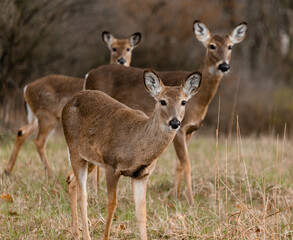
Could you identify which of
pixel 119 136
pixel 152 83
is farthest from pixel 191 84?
pixel 119 136

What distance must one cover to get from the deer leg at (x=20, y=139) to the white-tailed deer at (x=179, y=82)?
1.49 meters

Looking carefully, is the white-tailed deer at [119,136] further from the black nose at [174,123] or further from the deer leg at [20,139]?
the deer leg at [20,139]

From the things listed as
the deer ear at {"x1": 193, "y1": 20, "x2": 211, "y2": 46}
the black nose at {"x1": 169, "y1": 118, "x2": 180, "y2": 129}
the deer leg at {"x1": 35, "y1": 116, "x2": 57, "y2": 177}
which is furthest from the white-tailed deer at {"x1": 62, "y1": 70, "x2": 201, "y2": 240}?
Result: the deer leg at {"x1": 35, "y1": 116, "x2": 57, "y2": 177}

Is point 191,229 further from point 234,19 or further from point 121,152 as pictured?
point 234,19

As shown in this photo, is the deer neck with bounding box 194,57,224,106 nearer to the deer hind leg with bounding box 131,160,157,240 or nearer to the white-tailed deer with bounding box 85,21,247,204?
the white-tailed deer with bounding box 85,21,247,204

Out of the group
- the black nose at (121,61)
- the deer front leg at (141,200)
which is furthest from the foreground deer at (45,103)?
the deer front leg at (141,200)

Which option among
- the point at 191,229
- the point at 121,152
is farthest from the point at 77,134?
the point at 191,229

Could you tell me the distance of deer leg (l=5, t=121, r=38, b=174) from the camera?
866 cm

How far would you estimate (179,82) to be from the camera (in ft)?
26.9

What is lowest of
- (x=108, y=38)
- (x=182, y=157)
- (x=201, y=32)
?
(x=182, y=157)

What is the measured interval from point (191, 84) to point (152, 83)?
0.38m

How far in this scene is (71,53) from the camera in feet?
52.7

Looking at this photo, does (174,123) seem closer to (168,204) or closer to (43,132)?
(168,204)

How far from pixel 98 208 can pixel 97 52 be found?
33.2ft
